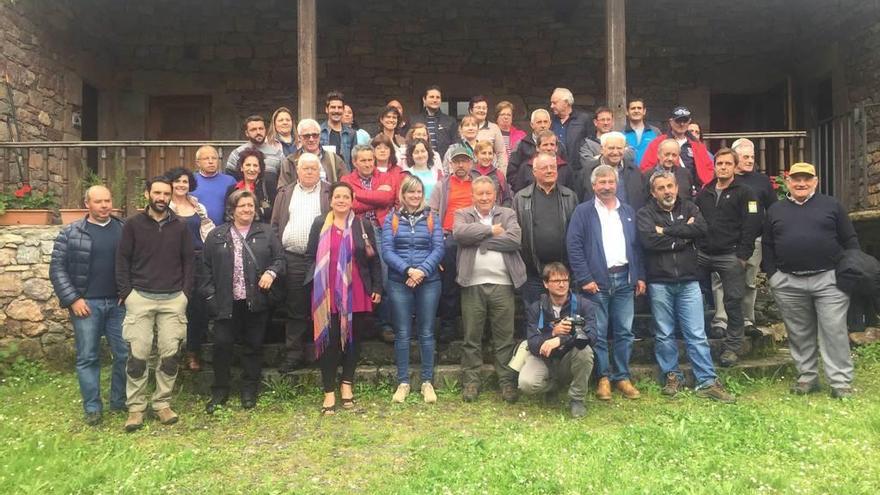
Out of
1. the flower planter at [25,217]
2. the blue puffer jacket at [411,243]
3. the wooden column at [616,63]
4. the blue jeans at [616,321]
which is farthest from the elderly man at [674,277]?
the flower planter at [25,217]

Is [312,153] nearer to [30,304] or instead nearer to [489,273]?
[489,273]

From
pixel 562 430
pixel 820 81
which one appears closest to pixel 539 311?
pixel 562 430

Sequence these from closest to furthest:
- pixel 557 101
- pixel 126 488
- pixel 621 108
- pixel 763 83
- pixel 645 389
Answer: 1. pixel 126 488
2. pixel 645 389
3. pixel 557 101
4. pixel 621 108
5. pixel 763 83

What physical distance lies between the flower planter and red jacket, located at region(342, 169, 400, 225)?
11.0 feet

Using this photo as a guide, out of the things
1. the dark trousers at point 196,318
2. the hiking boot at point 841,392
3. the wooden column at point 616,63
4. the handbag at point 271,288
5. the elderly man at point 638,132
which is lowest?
the hiking boot at point 841,392

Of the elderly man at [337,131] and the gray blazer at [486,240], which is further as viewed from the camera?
the elderly man at [337,131]

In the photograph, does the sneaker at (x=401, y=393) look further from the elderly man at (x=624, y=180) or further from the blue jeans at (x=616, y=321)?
the elderly man at (x=624, y=180)

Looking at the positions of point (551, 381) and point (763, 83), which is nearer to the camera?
point (551, 381)

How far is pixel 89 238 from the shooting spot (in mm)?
4062

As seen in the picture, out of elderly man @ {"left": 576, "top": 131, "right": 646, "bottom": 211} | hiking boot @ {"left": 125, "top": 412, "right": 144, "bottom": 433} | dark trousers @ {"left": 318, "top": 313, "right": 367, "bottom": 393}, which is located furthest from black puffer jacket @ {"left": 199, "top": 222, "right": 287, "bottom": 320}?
elderly man @ {"left": 576, "top": 131, "right": 646, "bottom": 211}

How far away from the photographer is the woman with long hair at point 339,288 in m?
4.14

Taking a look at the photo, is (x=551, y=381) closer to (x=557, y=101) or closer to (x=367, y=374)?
(x=367, y=374)

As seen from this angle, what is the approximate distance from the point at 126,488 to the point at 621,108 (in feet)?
16.8

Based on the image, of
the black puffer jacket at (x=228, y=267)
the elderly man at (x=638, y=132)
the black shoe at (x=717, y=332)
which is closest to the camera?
the black puffer jacket at (x=228, y=267)
